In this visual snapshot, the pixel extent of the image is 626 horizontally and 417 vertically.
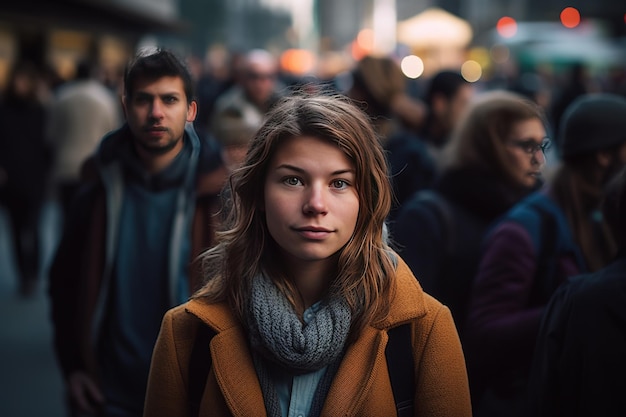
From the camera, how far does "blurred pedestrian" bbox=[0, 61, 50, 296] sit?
9.13 metres

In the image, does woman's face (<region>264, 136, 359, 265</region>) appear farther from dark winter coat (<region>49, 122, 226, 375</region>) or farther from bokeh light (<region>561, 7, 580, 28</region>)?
bokeh light (<region>561, 7, 580, 28</region>)

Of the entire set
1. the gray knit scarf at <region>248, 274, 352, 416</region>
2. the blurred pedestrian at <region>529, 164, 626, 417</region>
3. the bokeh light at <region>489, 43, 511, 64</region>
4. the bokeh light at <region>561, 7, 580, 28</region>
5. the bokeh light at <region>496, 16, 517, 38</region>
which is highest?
the bokeh light at <region>496, 16, 517, 38</region>

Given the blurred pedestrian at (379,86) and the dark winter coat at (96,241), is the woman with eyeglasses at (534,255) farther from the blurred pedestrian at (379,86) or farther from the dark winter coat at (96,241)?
the blurred pedestrian at (379,86)

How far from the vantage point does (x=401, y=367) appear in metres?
2.08

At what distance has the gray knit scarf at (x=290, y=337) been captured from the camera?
2000 mm

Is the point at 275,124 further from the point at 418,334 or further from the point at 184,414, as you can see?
the point at 184,414

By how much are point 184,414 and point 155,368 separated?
13 centimetres

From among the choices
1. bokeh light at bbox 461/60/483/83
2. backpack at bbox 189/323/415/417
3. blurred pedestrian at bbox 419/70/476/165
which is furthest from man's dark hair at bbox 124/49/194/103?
bokeh light at bbox 461/60/483/83

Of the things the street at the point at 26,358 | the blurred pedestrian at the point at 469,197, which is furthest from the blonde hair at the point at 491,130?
the street at the point at 26,358

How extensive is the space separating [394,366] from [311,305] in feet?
0.83

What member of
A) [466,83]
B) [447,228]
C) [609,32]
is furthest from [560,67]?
[447,228]

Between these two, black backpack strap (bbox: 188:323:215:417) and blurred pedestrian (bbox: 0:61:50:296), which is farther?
blurred pedestrian (bbox: 0:61:50:296)

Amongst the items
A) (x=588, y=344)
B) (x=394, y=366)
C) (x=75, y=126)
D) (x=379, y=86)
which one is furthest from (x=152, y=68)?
(x=75, y=126)

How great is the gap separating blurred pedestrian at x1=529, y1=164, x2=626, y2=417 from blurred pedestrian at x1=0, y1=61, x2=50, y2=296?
7.33 m
